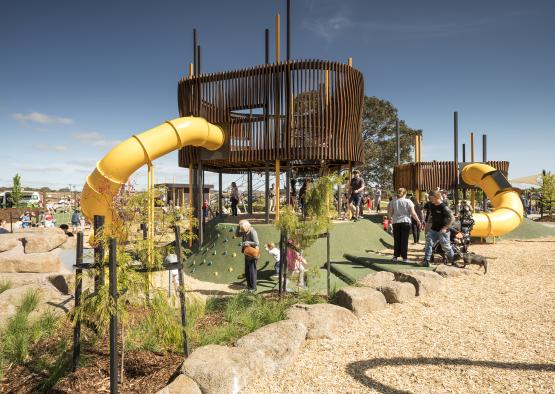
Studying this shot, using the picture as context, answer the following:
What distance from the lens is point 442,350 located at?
433cm

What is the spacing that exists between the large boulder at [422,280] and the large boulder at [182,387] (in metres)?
4.62

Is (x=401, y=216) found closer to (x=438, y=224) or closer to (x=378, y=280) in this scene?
Answer: (x=438, y=224)

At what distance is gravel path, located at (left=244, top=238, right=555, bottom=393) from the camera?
3654 millimetres

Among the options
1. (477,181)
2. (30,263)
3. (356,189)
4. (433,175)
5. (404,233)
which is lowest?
(30,263)

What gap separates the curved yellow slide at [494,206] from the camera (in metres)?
12.5

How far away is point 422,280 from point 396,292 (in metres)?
0.85

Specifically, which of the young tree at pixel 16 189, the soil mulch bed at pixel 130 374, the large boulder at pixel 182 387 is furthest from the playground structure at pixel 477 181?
the young tree at pixel 16 189

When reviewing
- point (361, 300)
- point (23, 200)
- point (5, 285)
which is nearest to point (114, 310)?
point (361, 300)

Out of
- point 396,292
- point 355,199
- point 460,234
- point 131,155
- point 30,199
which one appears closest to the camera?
point 396,292

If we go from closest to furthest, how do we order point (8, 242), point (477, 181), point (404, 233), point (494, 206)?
point (404, 233) → point (8, 242) → point (494, 206) → point (477, 181)

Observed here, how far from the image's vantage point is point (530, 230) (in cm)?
1587

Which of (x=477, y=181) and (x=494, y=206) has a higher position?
(x=477, y=181)

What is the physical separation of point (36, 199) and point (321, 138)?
38.3 m

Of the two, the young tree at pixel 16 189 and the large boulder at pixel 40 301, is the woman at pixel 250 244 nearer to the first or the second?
the large boulder at pixel 40 301
